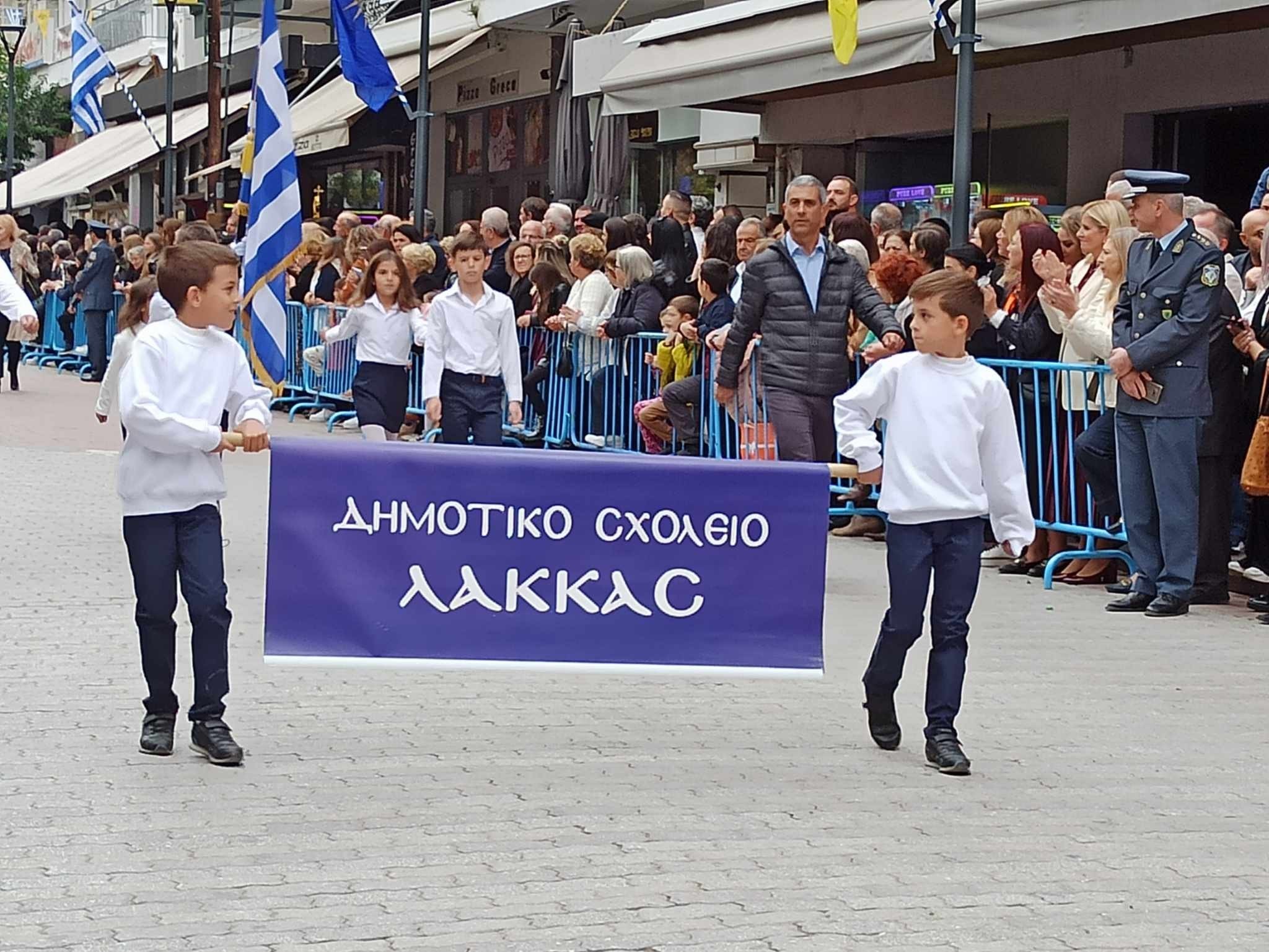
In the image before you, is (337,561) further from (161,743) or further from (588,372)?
(588,372)

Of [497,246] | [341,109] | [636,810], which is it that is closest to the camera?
[636,810]

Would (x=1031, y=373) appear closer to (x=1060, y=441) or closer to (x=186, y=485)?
(x=1060, y=441)

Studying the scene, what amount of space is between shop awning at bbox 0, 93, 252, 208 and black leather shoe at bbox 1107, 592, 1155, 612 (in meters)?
29.5

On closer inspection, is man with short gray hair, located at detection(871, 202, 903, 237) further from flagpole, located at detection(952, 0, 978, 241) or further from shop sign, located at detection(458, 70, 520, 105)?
shop sign, located at detection(458, 70, 520, 105)

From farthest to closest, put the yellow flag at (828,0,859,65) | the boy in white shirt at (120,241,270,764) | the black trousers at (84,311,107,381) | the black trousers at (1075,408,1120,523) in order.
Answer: the black trousers at (84,311,107,381), the yellow flag at (828,0,859,65), the black trousers at (1075,408,1120,523), the boy in white shirt at (120,241,270,764)

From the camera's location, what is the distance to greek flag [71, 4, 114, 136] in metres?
35.3

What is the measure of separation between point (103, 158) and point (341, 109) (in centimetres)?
1499

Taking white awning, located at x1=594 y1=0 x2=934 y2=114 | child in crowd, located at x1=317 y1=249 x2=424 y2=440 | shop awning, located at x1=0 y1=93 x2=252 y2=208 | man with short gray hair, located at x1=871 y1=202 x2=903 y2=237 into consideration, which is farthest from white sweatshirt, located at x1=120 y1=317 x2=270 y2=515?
shop awning, located at x1=0 y1=93 x2=252 y2=208

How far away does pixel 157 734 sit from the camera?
673 cm

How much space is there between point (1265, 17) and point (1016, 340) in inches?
132

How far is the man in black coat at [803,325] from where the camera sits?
1023 centimetres

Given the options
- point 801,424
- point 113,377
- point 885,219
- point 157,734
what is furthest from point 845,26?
point 157,734

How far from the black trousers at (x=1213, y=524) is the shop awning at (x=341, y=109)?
18.5 metres

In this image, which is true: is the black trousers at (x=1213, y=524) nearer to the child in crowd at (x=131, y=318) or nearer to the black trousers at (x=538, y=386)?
the child in crowd at (x=131, y=318)
